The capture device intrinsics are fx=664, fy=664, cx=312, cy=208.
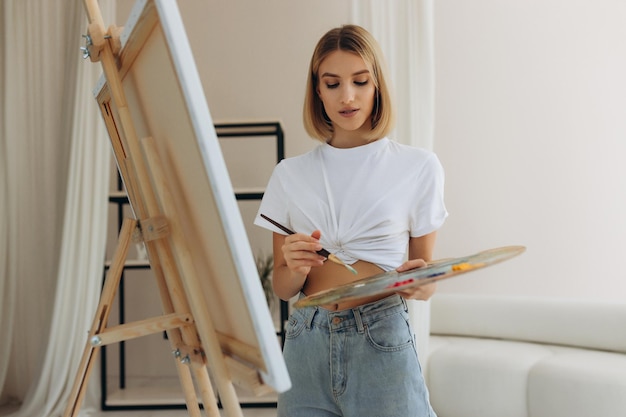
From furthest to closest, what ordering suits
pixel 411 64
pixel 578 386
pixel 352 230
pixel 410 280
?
1. pixel 411 64
2. pixel 578 386
3. pixel 352 230
4. pixel 410 280

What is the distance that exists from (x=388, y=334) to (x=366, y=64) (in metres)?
0.50

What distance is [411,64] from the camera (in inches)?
110

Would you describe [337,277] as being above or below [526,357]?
above

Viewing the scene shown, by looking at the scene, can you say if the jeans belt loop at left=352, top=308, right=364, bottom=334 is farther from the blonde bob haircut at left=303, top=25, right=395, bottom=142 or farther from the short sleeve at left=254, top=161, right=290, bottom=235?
the blonde bob haircut at left=303, top=25, right=395, bottom=142

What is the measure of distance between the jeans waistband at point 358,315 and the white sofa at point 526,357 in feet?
5.05

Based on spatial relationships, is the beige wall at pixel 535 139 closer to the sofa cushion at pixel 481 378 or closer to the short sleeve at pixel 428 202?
the sofa cushion at pixel 481 378

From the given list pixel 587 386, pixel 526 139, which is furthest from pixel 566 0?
pixel 587 386

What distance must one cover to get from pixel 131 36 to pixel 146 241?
13.9 inches

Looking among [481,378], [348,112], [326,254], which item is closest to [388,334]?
[326,254]

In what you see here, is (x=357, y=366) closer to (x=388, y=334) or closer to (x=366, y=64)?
(x=388, y=334)

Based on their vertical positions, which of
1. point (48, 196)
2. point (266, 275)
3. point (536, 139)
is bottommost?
point (266, 275)

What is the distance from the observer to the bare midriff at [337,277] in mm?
1154

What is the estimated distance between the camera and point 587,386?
2.37m

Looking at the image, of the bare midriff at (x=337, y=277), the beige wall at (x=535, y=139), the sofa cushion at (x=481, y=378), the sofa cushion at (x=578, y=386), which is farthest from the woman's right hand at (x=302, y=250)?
the beige wall at (x=535, y=139)
